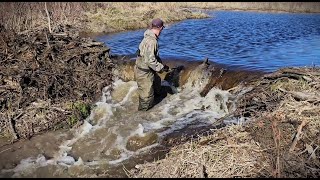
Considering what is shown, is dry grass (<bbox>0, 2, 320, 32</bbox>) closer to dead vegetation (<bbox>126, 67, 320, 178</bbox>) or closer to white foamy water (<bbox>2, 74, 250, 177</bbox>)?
white foamy water (<bbox>2, 74, 250, 177</bbox>)

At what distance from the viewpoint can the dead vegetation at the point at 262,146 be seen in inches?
187

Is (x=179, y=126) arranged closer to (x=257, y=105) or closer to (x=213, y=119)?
(x=213, y=119)

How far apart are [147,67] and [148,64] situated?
0.13 m

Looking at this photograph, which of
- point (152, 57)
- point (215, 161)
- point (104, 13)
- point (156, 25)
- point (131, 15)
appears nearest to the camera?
point (215, 161)

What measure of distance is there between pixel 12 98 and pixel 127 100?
2568mm

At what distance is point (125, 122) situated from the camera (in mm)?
7629

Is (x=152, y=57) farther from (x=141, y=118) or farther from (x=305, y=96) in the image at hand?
(x=305, y=96)

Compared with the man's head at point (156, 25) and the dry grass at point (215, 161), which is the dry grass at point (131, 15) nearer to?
the man's head at point (156, 25)

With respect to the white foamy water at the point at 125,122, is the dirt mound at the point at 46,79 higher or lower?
higher

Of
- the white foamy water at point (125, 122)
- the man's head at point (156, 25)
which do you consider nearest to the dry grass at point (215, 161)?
the white foamy water at point (125, 122)

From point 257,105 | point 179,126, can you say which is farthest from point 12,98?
point 257,105

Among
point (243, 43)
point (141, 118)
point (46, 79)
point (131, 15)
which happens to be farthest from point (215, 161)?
point (131, 15)

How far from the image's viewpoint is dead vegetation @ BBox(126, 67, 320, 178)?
476 centimetres

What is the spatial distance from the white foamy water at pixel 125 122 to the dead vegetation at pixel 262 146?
0.67 metres
